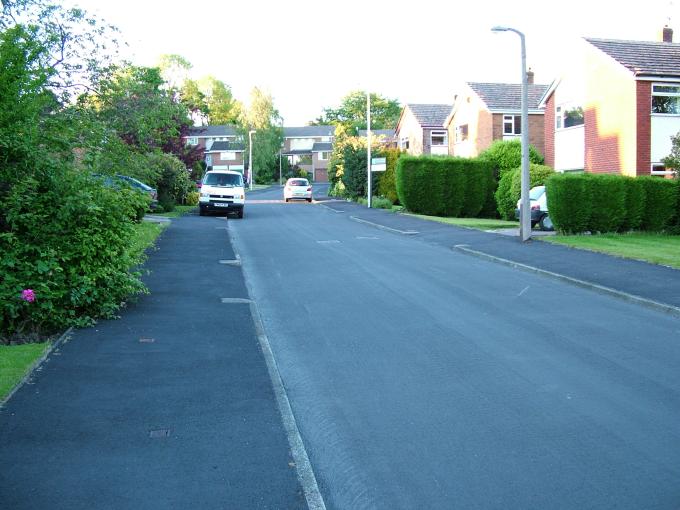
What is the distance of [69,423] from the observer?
6.26 meters

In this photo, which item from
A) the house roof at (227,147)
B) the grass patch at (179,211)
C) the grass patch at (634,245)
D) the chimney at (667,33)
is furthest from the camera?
the house roof at (227,147)

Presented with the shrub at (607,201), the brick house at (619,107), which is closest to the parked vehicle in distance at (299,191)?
the brick house at (619,107)

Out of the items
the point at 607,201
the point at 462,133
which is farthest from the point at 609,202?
the point at 462,133

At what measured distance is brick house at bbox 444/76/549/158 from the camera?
5084 cm

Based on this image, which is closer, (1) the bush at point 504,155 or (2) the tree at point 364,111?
(1) the bush at point 504,155

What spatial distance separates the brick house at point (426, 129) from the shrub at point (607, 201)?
38.7 meters

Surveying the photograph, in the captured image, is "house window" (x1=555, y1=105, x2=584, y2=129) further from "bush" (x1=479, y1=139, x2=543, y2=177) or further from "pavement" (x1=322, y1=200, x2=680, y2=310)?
"pavement" (x1=322, y1=200, x2=680, y2=310)

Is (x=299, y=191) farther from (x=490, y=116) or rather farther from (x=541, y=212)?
(x=541, y=212)

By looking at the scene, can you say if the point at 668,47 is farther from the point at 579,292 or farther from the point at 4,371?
the point at 4,371

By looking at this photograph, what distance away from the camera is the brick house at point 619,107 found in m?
31.4

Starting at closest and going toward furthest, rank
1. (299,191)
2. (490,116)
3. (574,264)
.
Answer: (574,264)
(490,116)
(299,191)

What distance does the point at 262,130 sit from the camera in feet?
340

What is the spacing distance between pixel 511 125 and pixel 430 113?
1542 cm

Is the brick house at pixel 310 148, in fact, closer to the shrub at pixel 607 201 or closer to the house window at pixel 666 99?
the house window at pixel 666 99
